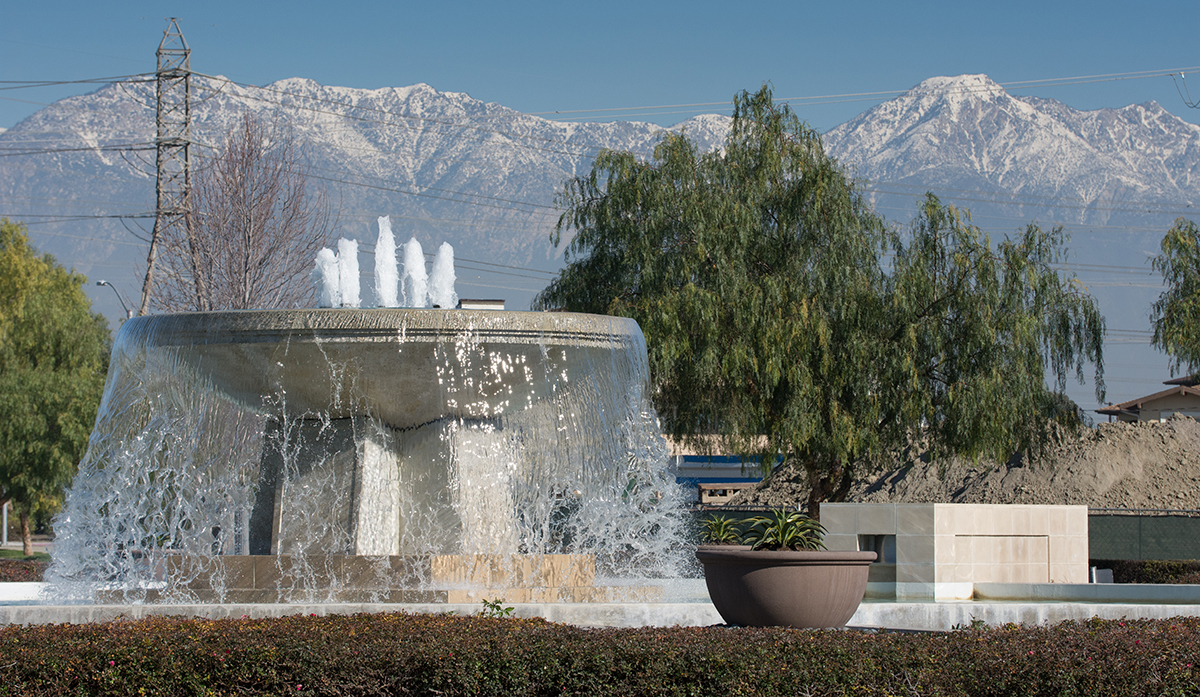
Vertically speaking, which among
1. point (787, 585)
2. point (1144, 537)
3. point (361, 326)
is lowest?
point (1144, 537)

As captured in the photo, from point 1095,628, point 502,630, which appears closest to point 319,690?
point 502,630

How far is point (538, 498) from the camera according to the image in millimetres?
11680

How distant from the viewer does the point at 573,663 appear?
5629mm

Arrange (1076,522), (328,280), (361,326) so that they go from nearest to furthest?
(361,326)
(328,280)
(1076,522)

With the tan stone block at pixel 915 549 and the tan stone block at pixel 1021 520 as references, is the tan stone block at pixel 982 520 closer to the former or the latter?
the tan stone block at pixel 1021 520

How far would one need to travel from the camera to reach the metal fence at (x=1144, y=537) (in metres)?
25.7

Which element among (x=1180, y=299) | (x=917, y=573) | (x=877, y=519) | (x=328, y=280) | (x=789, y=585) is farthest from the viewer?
(x=1180, y=299)

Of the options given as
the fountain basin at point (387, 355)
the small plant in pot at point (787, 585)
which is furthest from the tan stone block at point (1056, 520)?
the small plant in pot at point (787, 585)

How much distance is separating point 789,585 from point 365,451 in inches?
169

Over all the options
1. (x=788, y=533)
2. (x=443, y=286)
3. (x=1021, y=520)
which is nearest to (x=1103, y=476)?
(x=1021, y=520)

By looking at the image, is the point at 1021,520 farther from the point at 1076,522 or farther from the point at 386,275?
the point at 386,275

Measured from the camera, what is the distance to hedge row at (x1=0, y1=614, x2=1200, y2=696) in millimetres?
5461

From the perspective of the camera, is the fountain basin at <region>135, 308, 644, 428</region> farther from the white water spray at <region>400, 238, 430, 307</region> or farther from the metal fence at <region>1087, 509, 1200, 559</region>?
the metal fence at <region>1087, 509, 1200, 559</region>

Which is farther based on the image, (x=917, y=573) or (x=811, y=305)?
(x=811, y=305)
